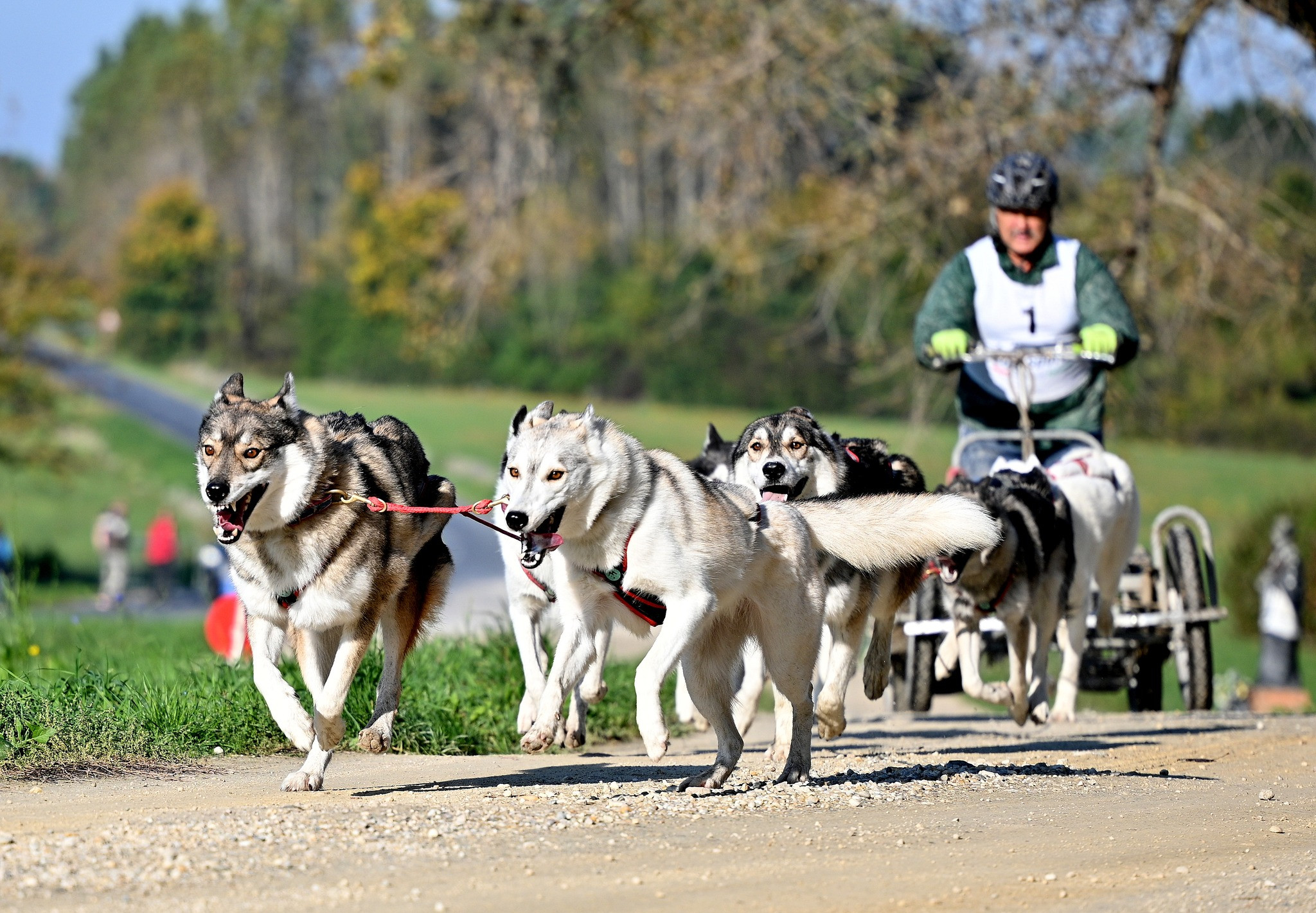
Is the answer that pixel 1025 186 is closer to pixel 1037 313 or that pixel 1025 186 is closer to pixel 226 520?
pixel 1037 313

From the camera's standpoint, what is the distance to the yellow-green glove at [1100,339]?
8.91 m

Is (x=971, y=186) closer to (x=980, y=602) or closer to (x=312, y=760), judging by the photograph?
(x=980, y=602)

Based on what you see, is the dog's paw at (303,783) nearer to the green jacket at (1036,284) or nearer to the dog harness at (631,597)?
the dog harness at (631,597)

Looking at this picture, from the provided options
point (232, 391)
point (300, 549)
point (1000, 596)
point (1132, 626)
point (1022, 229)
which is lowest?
point (1132, 626)

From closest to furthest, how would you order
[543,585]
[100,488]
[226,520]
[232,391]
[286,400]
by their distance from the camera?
[226,520] < [286,400] < [232,391] < [543,585] < [100,488]

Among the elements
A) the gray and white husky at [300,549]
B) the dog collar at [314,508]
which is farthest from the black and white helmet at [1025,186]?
the dog collar at [314,508]

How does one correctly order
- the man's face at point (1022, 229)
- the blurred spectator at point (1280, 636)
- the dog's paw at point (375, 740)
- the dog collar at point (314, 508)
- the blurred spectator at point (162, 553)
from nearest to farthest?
the dog collar at point (314, 508)
the dog's paw at point (375, 740)
the man's face at point (1022, 229)
the blurred spectator at point (1280, 636)
the blurred spectator at point (162, 553)

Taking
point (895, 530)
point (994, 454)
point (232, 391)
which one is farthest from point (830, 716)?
point (232, 391)

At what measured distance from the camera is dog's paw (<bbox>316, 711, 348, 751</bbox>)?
6.23 meters

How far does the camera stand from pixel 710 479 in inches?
257

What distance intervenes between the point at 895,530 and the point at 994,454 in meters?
3.05

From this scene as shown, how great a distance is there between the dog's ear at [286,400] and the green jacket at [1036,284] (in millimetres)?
3867

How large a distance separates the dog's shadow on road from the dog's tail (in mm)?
1074

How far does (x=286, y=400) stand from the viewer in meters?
6.55
